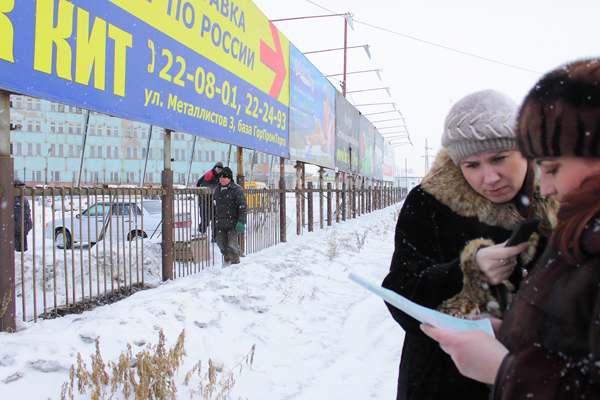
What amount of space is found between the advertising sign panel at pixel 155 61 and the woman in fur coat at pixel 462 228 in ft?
11.8

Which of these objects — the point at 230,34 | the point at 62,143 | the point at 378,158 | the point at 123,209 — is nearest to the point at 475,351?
the point at 123,209

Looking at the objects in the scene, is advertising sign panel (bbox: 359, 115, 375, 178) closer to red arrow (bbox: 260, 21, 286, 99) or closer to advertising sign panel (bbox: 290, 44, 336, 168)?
advertising sign panel (bbox: 290, 44, 336, 168)

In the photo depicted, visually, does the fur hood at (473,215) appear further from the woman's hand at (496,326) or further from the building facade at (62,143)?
the building facade at (62,143)

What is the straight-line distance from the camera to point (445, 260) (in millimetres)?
1420

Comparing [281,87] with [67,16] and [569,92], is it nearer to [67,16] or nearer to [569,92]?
[67,16]

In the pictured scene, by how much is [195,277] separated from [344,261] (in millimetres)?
2846

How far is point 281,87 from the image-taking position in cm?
966

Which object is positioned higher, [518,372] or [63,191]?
[63,191]

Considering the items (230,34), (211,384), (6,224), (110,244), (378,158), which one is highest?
(230,34)

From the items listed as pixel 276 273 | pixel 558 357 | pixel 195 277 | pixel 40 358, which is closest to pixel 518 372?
pixel 558 357

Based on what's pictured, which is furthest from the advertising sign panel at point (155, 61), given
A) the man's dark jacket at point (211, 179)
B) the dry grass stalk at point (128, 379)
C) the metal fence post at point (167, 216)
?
the dry grass stalk at point (128, 379)

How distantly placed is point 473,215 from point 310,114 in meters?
11.0

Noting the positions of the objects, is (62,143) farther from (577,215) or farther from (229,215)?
(577,215)

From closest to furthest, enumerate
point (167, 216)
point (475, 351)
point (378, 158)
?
point (475, 351) < point (167, 216) < point (378, 158)
